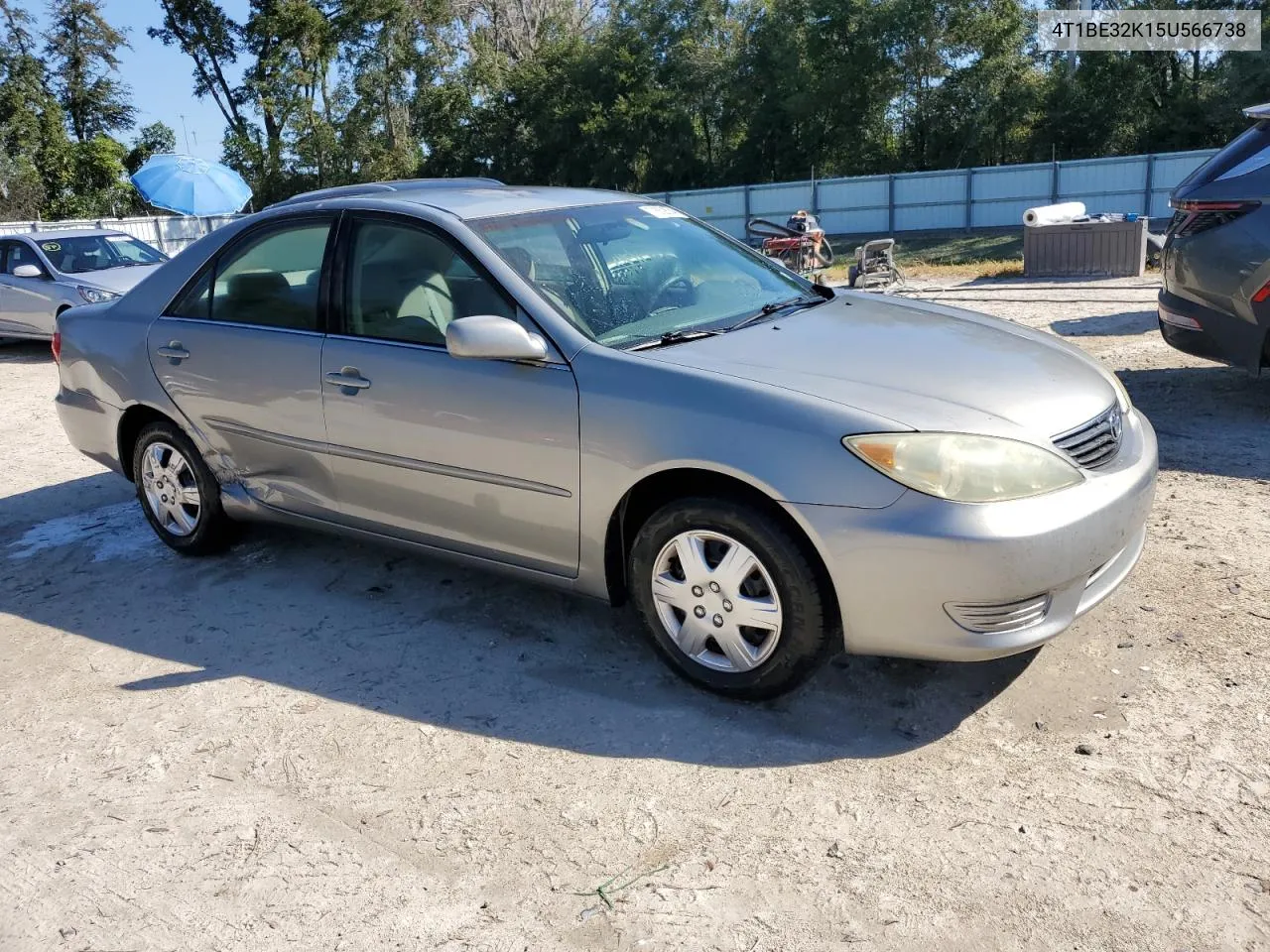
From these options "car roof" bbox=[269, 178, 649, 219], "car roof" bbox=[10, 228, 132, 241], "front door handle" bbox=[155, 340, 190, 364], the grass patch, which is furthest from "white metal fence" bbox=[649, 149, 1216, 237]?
"front door handle" bbox=[155, 340, 190, 364]

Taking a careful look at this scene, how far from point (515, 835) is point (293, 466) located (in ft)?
7.12

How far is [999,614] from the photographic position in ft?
10.0

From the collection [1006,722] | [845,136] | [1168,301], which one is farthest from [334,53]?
[1006,722]

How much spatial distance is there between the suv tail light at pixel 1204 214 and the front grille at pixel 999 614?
13.3 feet

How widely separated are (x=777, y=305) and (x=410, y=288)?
1415 mm

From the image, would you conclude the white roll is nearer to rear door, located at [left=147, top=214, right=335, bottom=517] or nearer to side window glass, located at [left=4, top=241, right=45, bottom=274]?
side window glass, located at [left=4, top=241, right=45, bottom=274]

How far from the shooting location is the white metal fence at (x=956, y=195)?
2608 cm

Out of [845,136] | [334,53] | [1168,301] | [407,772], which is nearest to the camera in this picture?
[407,772]

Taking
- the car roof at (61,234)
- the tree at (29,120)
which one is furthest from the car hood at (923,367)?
the tree at (29,120)

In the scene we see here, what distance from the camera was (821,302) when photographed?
4.35 meters

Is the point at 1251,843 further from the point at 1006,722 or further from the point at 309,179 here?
the point at 309,179

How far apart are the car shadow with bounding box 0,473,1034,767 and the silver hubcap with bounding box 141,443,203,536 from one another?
206 mm

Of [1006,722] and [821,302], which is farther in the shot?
[821,302]

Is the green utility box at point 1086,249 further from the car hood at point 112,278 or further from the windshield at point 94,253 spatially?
the windshield at point 94,253
